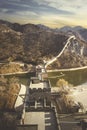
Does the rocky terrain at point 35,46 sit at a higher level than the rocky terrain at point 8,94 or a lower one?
lower

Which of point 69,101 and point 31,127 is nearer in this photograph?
point 31,127

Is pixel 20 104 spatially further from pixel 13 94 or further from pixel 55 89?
pixel 55 89

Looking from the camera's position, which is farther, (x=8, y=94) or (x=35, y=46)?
(x=35, y=46)

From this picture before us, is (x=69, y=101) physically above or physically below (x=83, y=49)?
above

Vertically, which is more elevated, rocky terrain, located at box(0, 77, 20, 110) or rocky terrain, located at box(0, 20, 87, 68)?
rocky terrain, located at box(0, 77, 20, 110)

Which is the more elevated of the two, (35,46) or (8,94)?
(8,94)

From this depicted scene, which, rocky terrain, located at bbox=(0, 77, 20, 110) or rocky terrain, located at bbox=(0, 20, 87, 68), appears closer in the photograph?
rocky terrain, located at bbox=(0, 77, 20, 110)

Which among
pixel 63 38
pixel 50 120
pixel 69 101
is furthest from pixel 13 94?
pixel 63 38

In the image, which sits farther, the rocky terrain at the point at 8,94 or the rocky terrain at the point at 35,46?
the rocky terrain at the point at 35,46
